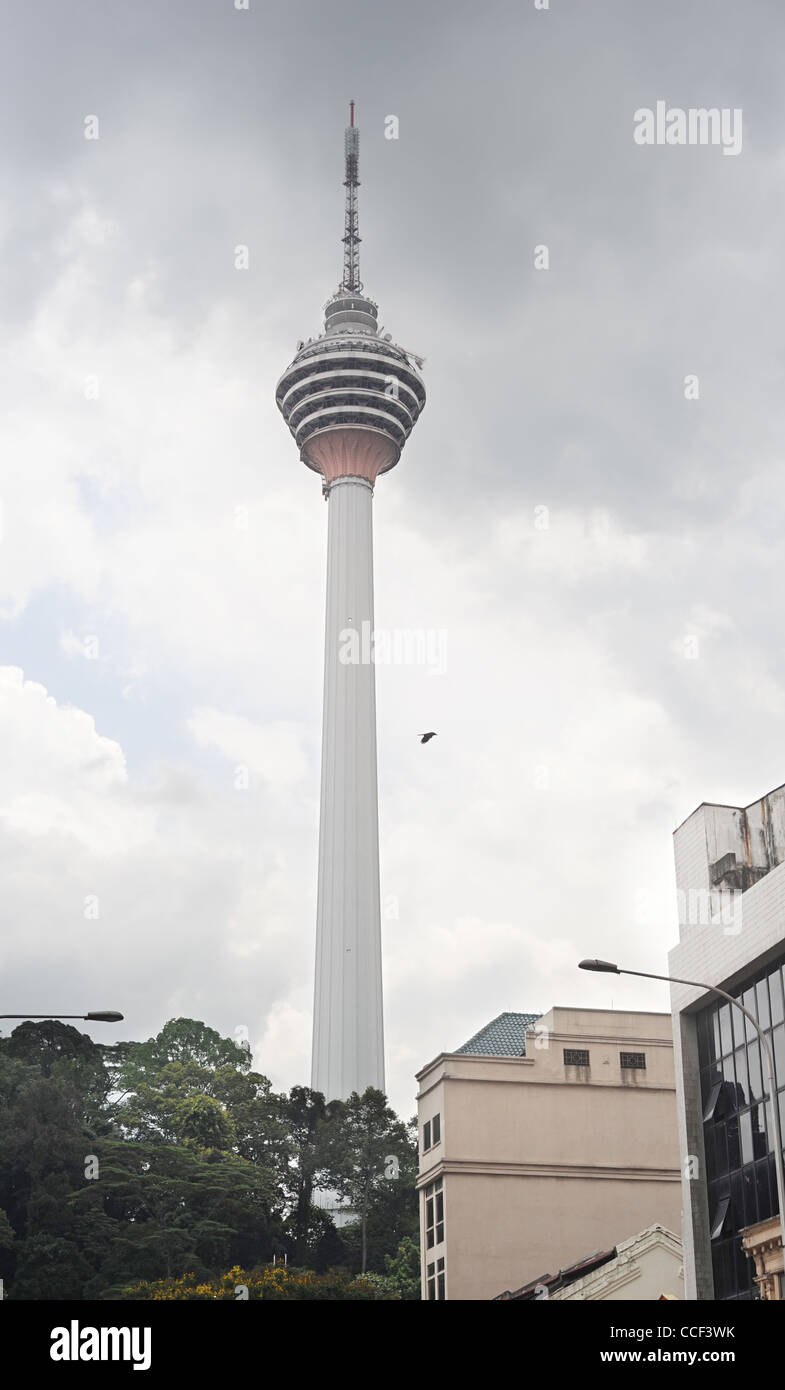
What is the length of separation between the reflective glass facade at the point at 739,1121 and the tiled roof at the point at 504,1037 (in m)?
33.4

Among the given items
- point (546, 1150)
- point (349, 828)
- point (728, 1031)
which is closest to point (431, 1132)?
point (546, 1150)

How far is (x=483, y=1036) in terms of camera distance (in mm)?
84812

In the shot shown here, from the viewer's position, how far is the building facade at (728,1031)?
4328 centimetres

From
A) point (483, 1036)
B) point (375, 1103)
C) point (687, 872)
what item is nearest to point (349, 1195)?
point (375, 1103)

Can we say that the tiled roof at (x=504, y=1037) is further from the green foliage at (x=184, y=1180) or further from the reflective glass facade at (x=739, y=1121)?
the reflective glass facade at (x=739, y=1121)

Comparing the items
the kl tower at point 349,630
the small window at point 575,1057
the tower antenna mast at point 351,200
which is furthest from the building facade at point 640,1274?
the tower antenna mast at point 351,200

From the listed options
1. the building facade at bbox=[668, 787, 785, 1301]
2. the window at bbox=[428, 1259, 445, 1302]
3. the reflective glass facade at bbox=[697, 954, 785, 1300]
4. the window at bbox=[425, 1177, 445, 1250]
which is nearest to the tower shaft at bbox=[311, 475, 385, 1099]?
the window at bbox=[425, 1177, 445, 1250]

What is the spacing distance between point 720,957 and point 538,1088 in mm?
29974

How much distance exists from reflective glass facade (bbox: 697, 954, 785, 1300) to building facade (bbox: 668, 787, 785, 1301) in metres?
0.04

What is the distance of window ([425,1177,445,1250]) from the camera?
71625mm

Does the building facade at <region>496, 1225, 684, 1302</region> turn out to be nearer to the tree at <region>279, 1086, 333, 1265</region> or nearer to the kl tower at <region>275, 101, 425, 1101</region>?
the tree at <region>279, 1086, 333, 1265</region>

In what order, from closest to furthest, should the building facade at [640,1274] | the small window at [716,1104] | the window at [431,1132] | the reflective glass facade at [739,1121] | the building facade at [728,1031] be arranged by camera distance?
the reflective glass facade at [739,1121]
the building facade at [728,1031]
the small window at [716,1104]
the building facade at [640,1274]
the window at [431,1132]

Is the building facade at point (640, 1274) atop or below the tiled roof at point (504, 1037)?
below

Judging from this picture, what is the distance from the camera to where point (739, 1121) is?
4506 centimetres
